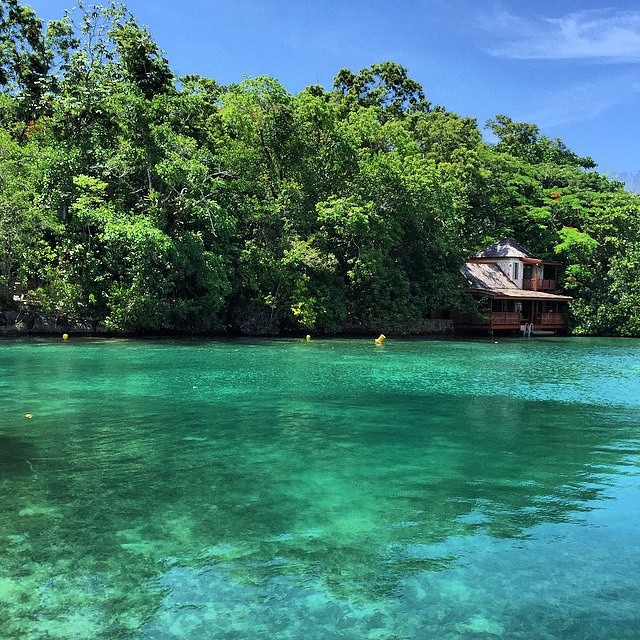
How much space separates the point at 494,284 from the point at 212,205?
2151cm

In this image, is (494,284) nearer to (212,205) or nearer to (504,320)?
(504,320)

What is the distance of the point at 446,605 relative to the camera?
15.6 ft

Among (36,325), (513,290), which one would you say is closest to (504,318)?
(513,290)

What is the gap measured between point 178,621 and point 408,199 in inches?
1246

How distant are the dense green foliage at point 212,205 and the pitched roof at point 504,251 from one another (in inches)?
142

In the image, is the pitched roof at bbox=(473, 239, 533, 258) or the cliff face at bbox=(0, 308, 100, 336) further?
the pitched roof at bbox=(473, 239, 533, 258)

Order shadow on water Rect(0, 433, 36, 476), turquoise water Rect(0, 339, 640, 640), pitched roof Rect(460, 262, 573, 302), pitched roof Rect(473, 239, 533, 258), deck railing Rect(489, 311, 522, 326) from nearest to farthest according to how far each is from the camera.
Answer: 1. turquoise water Rect(0, 339, 640, 640)
2. shadow on water Rect(0, 433, 36, 476)
3. pitched roof Rect(460, 262, 573, 302)
4. deck railing Rect(489, 311, 522, 326)
5. pitched roof Rect(473, 239, 533, 258)

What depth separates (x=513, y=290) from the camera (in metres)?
42.2

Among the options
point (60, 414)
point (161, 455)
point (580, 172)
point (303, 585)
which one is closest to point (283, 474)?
point (161, 455)

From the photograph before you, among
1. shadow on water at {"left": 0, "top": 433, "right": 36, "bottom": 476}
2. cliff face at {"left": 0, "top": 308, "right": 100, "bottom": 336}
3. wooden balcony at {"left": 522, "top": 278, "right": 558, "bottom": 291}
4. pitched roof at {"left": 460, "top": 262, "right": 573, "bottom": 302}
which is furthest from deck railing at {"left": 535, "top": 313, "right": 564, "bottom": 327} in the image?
shadow on water at {"left": 0, "top": 433, "right": 36, "bottom": 476}

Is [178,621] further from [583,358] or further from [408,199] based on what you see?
[408,199]

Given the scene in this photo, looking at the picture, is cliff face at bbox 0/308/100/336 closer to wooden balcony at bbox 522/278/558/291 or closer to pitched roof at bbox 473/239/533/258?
pitched roof at bbox 473/239/533/258

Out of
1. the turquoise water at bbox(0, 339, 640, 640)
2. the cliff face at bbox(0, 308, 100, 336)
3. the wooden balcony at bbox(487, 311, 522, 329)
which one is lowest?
the turquoise water at bbox(0, 339, 640, 640)

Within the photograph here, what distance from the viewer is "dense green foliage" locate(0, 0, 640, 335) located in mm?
28453
